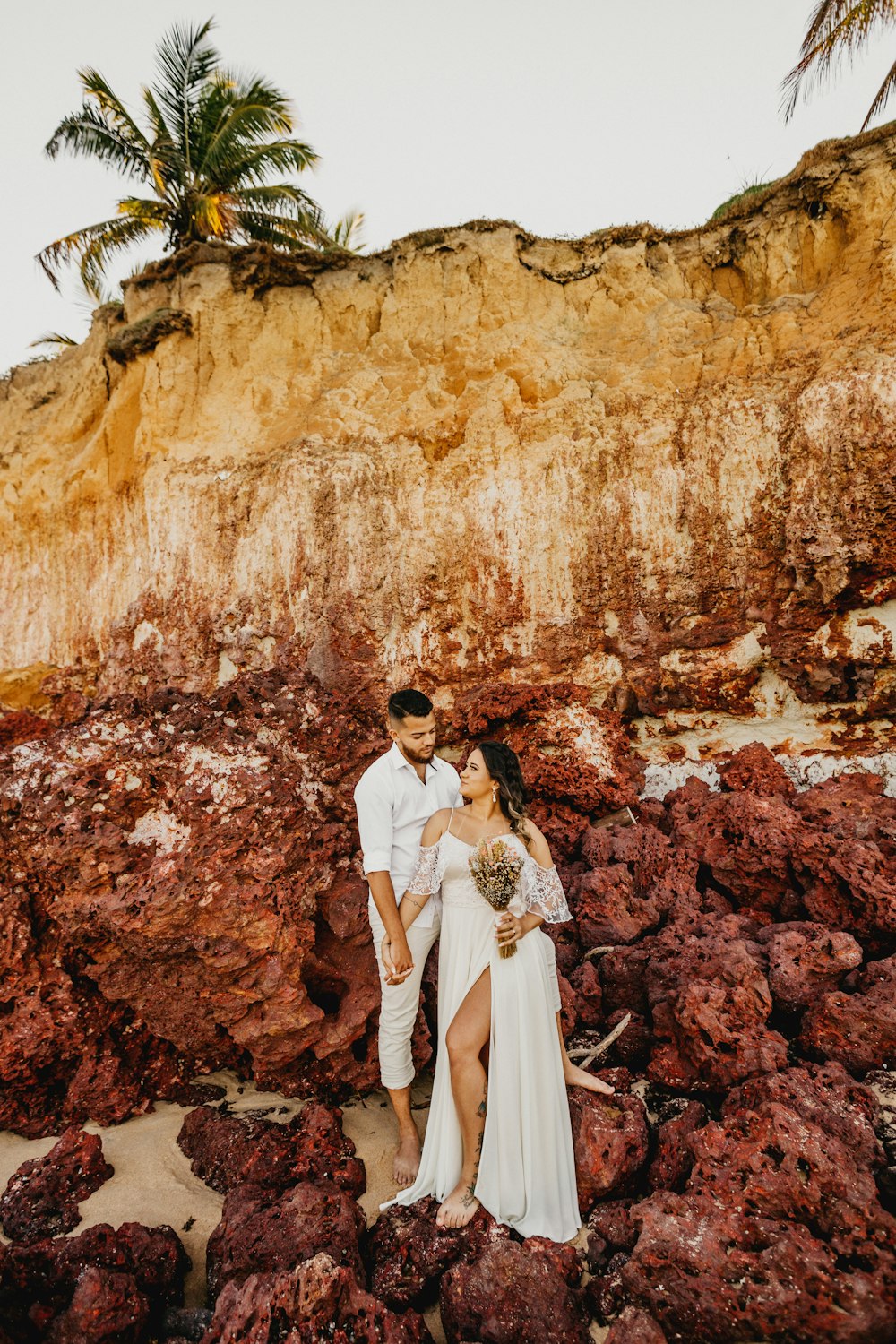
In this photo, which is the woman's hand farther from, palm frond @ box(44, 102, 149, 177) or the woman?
palm frond @ box(44, 102, 149, 177)

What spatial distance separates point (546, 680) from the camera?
752cm

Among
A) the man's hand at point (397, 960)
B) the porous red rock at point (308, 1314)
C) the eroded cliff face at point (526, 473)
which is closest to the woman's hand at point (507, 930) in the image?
the man's hand at point (397, 960)

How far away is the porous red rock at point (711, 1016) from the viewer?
136 inches

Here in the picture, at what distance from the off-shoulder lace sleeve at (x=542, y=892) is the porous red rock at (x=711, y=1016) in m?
0.95

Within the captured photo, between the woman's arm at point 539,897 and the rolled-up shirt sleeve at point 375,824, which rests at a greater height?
the rolled-up shirt sleeve at point 375,824

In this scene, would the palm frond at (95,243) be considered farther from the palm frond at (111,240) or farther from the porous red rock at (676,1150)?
the porous red rock at (676,1150)

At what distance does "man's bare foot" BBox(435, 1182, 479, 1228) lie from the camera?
3.07 m

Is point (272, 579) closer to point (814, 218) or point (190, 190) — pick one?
point (814, 218)

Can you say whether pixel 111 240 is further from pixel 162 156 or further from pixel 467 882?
pixel 467 882

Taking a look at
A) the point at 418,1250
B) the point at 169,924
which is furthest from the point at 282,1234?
the point at 169,924

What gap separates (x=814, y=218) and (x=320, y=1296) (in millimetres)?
10376

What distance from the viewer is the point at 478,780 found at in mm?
3443

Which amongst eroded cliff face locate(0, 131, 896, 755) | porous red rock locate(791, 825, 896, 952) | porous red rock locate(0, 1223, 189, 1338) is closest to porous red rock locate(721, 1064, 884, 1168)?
porous red rock locate(791, 825, 896, 952)

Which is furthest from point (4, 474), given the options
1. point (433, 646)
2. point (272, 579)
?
point (433, 646)
